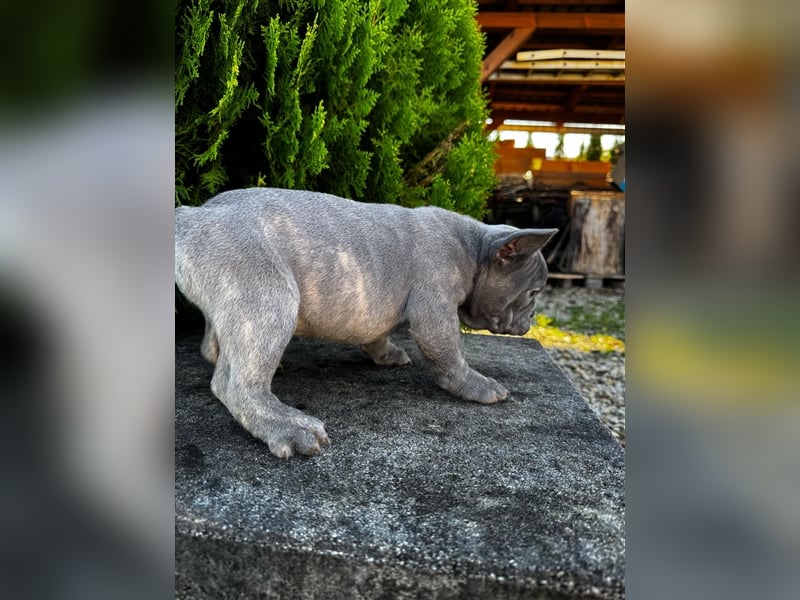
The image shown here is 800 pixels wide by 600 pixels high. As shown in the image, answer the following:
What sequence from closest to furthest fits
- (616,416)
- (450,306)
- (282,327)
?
(282,327) < (450,306) < (616,416)

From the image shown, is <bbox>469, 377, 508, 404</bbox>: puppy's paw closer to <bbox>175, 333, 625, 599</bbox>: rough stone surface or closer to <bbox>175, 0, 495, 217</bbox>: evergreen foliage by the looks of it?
<bbox>175, 333, 625, 599</bbox>: rough stone surface

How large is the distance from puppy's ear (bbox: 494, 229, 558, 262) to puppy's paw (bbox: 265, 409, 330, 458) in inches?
43.7

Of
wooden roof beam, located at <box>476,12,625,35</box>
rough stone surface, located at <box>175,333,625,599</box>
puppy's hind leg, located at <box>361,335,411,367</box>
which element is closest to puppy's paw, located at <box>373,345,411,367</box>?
puppy's hind leg, located at <box>361,335,411,367</box>

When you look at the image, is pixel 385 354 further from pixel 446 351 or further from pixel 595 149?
pixel 595 149

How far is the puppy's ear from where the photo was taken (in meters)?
2.29

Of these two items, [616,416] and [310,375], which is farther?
[616,416]

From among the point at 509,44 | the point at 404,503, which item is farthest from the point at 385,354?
the point at 509,44
